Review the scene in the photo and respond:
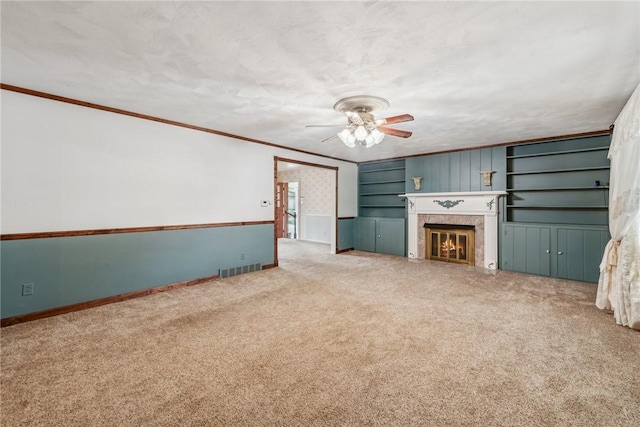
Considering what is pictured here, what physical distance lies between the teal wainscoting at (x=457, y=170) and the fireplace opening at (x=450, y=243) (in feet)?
2.66

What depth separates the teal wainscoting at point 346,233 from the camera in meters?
7.17

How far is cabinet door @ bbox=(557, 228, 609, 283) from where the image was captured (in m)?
4.40

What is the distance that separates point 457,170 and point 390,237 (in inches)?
82.2

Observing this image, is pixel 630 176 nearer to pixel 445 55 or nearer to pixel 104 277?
pixel 445 55

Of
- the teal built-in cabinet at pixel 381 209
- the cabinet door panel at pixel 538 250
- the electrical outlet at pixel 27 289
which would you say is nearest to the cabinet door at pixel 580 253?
the cabinet door panel at pixel 538 250

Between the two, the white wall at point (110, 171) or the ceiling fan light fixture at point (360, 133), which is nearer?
the white wall at point (110, 171)

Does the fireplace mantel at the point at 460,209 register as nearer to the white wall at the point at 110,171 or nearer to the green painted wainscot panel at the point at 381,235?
the green painted wainscot panel at the point at 381,235

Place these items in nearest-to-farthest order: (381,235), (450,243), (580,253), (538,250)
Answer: (580,253)
(538,250)
(450,243)
(381,235)

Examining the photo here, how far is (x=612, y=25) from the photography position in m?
1.84

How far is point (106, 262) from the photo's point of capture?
11.5 feet

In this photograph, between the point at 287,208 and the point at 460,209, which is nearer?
the point at 460,209

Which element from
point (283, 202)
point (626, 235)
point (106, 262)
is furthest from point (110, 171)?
point (283, 202)

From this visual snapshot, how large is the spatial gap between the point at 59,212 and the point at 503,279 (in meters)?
6.12

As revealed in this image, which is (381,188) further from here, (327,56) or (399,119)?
A: (327,56)
